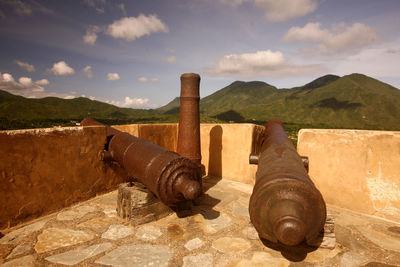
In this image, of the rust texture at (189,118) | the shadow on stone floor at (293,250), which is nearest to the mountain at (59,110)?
the rust texture at (189,118)

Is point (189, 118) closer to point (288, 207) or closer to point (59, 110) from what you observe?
point (288, 207)

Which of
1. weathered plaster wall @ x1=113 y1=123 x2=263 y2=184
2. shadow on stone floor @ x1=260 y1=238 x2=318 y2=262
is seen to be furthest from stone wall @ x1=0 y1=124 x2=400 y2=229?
shadow on stone floor @ x1=260 y1=238 x2=318 y2=262

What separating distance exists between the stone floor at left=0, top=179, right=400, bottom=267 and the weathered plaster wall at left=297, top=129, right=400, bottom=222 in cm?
30

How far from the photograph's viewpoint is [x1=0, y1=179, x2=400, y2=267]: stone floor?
2.54 meters

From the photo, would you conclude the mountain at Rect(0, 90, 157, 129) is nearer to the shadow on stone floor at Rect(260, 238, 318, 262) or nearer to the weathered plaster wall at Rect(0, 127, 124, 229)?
the weathered plaster wall at Rect(0, 127, 124, 229)

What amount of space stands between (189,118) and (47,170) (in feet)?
8.94

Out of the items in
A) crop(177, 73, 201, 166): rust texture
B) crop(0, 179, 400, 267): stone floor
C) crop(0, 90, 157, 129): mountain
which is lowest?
crop(0, 179, 400, 267): stone floor

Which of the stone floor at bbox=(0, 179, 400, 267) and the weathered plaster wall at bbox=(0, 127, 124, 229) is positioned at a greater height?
the weathered plaster wall at bbox=(0, 127, 124, 229)

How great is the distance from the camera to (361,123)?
2795 inches

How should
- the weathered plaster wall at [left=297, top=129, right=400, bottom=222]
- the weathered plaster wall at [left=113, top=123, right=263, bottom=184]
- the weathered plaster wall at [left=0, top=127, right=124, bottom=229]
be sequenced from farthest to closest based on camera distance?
the weathered plaster wall at [left=113, top=123, right=263, bottom=184] → the weathered plaster wall at [left=297, top=129, right=400, bottom=222] → the weathered plaster wall at [left=0, top=127, right=124, bottom=229]

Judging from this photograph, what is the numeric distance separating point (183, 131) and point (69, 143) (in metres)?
2.19

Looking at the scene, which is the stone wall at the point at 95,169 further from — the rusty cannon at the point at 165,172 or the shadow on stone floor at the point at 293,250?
the shadow on stone floor at the point at 293,250

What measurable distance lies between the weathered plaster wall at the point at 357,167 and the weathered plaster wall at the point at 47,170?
4.45 metres

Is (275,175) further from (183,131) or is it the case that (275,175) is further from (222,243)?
(183,131)
